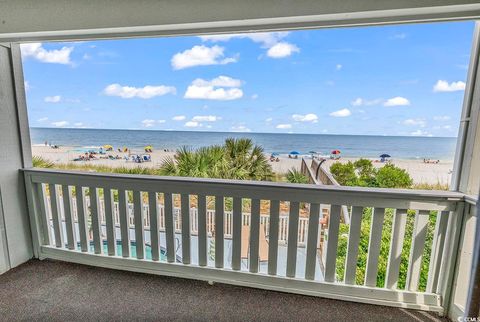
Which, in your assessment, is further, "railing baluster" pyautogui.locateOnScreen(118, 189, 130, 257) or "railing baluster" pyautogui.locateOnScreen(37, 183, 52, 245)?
"railing baluster" pyautogui.locateOnScreen(37, 183, 52, 245)

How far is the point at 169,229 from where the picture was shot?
1819 mm

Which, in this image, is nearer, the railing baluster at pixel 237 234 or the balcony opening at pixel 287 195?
the balcony opening at pixel 287 195

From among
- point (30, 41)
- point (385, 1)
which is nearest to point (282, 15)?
point (385, 1)

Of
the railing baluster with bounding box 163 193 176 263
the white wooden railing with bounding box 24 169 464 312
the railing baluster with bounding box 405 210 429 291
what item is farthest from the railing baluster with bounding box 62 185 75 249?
the railing baluster with bounding box 405 210 429 291

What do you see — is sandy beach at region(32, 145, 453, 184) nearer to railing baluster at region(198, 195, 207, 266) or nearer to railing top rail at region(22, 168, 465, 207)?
railing top rail at region(22, 168, 465, 207)

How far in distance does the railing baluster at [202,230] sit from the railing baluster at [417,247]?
1.42 meters

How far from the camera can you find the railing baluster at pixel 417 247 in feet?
4.78

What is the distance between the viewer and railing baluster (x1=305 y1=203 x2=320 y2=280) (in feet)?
5.15

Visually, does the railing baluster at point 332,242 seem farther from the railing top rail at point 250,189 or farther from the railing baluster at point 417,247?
the railing baluster at point 417,247

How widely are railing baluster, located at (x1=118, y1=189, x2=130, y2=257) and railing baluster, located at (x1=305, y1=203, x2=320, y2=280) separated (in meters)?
1.44

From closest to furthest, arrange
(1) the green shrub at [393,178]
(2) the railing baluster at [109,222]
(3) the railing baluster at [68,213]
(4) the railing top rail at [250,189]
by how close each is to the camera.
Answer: (4) the railing top rail at [250,189]
(1) the green shrub at [393,178]
(2) the railing baluster at [109,222]
(3) the railing baluster at [68,213]

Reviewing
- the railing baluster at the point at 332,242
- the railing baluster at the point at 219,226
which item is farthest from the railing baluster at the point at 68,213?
the railing baluster at the point at 332,242

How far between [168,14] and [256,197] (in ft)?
4.31

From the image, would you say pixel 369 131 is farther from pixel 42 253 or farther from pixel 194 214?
pixel 42 253
